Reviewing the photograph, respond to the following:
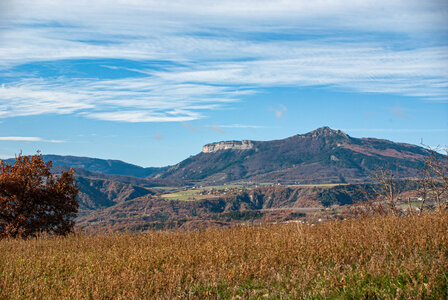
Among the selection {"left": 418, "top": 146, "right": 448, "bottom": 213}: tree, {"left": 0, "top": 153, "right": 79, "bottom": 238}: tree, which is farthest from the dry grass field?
{"left": 0, "top": 153, "right": 79, "bottom": 238}: tree

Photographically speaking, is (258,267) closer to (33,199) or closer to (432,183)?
(432,183)

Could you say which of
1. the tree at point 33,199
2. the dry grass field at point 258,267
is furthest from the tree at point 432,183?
the tree at point 33,199

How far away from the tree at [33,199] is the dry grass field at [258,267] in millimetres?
9691

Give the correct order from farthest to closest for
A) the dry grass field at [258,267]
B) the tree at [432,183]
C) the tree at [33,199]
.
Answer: the tree at [33,199]
the tree at [432,183]
the dry grass field at [258,267]

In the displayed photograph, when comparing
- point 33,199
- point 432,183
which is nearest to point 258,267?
point 432,183

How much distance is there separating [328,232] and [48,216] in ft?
53.7

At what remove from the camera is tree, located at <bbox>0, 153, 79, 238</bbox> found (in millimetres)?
20359

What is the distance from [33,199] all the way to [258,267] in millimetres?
17177

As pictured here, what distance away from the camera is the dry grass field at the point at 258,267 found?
265 inches

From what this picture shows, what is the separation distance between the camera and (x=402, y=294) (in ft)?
20.0

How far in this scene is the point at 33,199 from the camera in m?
21.4

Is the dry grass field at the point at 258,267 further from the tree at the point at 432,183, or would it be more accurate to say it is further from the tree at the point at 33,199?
the tree at the point at 33,199

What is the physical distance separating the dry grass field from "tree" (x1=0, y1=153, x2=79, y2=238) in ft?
31.8

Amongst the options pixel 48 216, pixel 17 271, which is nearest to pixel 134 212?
pixel 48 216
